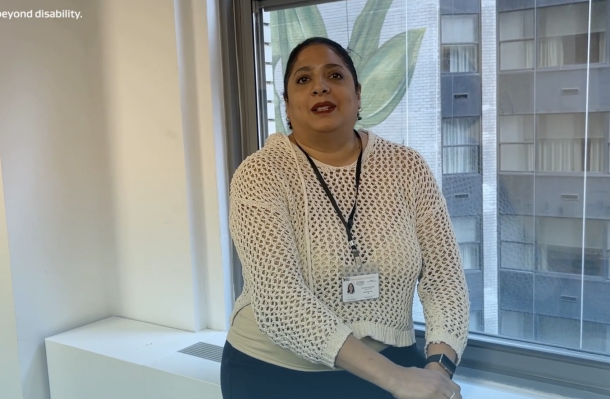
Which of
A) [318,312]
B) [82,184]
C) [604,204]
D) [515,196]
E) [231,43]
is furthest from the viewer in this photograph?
[82,184]

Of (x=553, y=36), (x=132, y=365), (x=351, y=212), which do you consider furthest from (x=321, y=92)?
(x=132, y=365)

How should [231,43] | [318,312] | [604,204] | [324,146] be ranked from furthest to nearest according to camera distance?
[231,43] < [604,204] < [324,146] < [318,312]

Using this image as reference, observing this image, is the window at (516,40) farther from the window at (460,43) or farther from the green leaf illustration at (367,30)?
the green leaf illustration at (367,30)

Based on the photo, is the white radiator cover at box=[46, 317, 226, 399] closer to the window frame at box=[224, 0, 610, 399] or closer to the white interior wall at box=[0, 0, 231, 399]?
the white interior wall at box=[0, 0, 231, 399]

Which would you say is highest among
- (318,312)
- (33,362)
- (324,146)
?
(324,146)

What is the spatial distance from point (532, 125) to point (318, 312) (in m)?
0.90

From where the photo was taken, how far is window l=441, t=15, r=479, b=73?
1756 mm

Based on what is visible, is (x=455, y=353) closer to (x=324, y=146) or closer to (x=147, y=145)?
(x=324, y=146)

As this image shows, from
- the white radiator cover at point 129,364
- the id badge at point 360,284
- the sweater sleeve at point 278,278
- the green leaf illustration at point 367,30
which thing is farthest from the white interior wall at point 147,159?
the id badge at point 360,284

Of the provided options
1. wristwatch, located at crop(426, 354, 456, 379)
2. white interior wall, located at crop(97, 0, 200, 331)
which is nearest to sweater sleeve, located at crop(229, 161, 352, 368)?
wristwatch, located at crop(426, 354, 456, 379)

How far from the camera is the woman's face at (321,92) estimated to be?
140cm

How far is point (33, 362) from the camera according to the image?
2262 millimetres

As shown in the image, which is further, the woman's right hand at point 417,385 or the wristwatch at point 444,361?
the wristwatch at point 444,361

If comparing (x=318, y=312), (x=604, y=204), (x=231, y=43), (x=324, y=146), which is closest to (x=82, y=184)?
(x=231, y=43)
